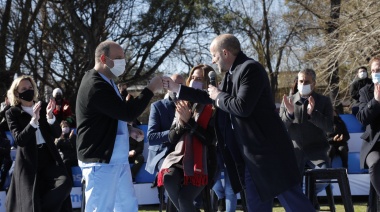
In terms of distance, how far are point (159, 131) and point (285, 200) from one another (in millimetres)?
2344

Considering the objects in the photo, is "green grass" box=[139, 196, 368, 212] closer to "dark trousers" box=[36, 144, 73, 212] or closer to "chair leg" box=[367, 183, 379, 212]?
"chair leg" box=[367, 183, 379, 212]

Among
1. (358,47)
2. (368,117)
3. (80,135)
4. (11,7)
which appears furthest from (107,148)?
(11,7)

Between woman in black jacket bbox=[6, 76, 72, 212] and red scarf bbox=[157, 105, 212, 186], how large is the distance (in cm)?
128

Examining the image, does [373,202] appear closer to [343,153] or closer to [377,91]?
[377,91]

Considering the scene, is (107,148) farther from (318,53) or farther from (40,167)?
(318,53)

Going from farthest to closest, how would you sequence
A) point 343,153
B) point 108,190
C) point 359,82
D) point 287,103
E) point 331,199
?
point 359,82, point 343,153, point 331,199, point 287,103, point 108,190

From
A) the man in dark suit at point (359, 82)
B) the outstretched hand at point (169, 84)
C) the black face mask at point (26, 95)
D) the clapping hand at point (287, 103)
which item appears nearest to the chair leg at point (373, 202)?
the clapping hand at point (287, 103)

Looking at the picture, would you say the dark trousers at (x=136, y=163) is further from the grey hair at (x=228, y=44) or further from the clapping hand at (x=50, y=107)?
the grey hair at (x=228, y=44)

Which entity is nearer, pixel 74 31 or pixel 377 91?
pixel 377 91

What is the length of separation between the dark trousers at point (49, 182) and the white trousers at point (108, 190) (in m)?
1.88

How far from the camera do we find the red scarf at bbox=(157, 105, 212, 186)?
23.6ft

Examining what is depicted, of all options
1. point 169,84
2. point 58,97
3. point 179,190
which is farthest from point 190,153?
point 58,97

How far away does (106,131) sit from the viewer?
580cm

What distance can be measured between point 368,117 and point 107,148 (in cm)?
308
